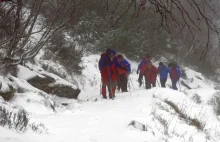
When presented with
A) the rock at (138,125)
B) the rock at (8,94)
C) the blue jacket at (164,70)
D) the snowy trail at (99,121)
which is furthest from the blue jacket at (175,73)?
the rock at (138,125)

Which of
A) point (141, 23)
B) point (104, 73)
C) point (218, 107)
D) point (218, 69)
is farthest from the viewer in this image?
point (218, 69)

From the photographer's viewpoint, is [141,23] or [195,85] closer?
[141,23]

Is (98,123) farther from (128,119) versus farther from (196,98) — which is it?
(196,98)

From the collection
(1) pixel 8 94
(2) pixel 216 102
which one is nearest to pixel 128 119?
(1) pixel 8 94

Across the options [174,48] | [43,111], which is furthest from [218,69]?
[43,111]

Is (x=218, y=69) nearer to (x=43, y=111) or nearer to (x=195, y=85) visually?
(x=195, y=85)

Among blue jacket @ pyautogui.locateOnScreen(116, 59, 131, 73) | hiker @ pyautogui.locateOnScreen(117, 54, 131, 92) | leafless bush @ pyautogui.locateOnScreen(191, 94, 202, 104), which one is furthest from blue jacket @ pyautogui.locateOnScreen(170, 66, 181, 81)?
blue jacket @ pyautogui.locateOnScreen(116, 59, 131, 73)

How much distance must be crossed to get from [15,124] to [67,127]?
155cm

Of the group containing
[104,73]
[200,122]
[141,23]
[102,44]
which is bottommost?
[200,122]

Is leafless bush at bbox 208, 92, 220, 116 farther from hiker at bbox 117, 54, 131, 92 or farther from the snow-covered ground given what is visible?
hiker at bbox 117, 54, 131, 92

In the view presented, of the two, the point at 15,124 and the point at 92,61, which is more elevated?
the point at 92,61

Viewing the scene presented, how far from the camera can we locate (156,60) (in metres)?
A: 24.5

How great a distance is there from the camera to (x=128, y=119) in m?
7.18

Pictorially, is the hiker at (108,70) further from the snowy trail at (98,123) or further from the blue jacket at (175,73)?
the blue jacket at (175,73)
